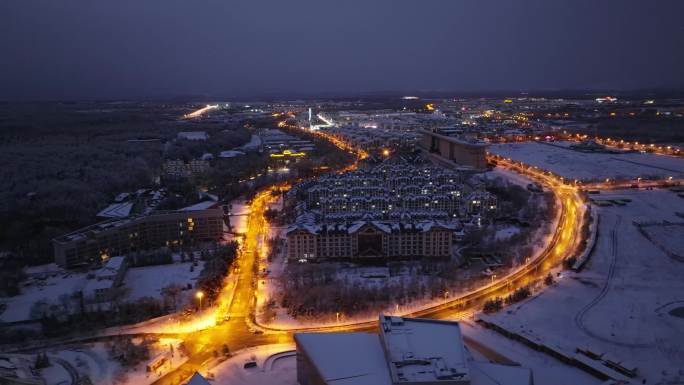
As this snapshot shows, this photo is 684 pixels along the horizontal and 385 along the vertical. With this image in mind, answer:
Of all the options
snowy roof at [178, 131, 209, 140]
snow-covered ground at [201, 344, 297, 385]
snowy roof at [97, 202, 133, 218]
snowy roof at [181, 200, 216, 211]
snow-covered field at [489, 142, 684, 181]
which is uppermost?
snowy roof at [178, 131, 209, 140]

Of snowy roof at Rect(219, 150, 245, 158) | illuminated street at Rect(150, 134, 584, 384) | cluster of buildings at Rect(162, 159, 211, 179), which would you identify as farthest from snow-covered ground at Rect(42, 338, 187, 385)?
snowy roof at Rect(219, 150, 245, 158)

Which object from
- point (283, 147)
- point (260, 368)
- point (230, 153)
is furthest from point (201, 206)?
point (283, 147)

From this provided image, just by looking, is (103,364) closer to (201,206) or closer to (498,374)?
(498,374)

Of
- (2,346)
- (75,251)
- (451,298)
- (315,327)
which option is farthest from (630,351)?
(75,251)

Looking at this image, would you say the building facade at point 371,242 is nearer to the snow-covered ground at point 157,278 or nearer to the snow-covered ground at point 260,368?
the snow-covered ground at point 157,278

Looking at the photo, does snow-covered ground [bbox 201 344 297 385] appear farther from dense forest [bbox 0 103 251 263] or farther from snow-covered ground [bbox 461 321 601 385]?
dense forest [bbox 0 103 251 263]
